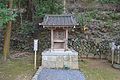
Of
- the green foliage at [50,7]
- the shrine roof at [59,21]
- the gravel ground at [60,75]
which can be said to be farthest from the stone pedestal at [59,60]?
the green foliage at [50,7]

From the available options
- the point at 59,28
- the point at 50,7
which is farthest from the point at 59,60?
the point at 50,7

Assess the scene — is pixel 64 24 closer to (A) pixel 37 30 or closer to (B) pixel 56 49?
(B) pixel 56 49

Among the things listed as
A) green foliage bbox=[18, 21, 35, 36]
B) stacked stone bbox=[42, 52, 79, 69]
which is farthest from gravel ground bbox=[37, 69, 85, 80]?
green foliage bbox=[18, 21, 35, 36]

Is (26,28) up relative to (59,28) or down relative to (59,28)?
down

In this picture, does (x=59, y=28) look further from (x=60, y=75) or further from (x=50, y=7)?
(x=50, y=7)

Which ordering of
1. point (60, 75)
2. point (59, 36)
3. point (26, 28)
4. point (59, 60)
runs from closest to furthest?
point (60, 75), point (59, 60), point (59, 36), point (26, 28)

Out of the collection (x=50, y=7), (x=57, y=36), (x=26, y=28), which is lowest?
(x=57, y=36)

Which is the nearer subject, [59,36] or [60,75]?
[60,75]

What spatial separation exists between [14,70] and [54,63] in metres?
2.15

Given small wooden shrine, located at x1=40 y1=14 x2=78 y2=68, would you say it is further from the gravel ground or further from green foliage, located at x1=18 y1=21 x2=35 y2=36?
green foliage, located at x1=18 y1=21 x2=35 y2=36

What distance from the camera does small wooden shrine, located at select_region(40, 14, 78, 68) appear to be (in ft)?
40.1

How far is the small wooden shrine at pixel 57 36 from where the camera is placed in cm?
1224

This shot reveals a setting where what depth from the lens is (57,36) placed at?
42.5 feet

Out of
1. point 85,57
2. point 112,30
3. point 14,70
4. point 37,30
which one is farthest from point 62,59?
point 112,30
